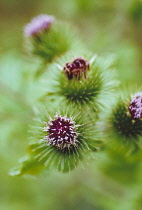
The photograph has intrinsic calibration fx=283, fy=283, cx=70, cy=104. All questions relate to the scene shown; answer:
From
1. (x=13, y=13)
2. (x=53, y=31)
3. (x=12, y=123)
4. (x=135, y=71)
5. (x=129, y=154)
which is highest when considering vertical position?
(x=13, y=13)

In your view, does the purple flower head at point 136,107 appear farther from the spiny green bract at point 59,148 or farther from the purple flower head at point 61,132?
the purple flower head at point 61,132

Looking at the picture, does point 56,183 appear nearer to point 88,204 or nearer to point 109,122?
point 88,204

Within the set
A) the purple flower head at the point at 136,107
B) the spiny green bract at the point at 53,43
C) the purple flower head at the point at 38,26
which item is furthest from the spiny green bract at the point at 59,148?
the purple flower head at the point at 38,26

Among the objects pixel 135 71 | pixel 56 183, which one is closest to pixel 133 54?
pixel 135 71

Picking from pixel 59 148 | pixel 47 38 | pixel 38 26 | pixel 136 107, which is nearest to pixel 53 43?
pixel 47 38

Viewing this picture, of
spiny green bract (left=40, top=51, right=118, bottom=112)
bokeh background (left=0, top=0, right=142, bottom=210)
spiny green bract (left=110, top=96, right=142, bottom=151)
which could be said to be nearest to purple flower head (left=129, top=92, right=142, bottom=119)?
spiny green bract (left=110, top=96, right=142, bottom=151)
